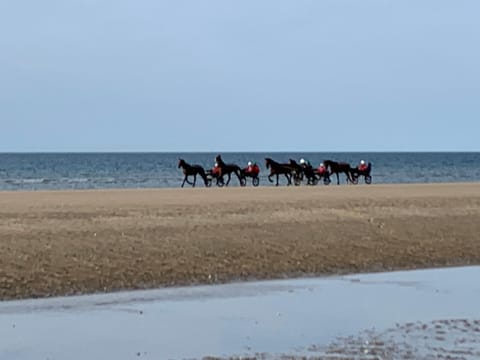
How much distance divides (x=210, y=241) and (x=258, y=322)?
298 inches

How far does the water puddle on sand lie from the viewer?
473 inches

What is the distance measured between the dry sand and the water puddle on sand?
133 centimetres

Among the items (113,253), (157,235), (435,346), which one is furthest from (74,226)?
(435,346)

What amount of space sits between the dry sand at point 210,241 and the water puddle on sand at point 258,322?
1332 millimetres

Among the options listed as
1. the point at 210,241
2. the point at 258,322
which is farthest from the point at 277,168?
the point at 258,322

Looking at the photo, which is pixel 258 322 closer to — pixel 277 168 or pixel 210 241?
pixel 210 241

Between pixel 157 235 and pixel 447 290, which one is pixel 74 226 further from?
pixel 447 290

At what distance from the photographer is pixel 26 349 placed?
1213cm

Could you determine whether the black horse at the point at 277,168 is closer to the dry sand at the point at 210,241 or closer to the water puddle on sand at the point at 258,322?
the dry sand at the point at 210,241

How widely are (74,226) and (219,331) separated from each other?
34.1 ft

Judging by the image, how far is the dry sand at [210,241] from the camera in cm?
1816

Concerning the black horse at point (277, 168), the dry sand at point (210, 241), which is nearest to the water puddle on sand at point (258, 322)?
the dry sand at point (210, 241)

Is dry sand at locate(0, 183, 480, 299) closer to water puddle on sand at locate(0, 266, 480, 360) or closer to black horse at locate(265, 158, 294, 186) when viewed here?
water puddle on sand at locate(0, 266, 480, 360)

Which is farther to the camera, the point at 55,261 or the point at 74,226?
the point at 74,226
